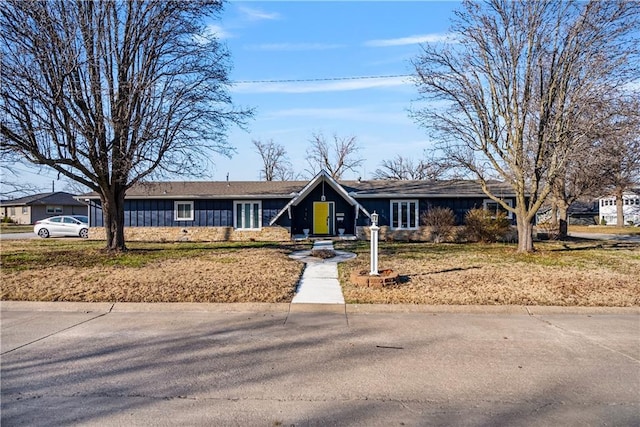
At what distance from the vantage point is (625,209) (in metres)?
54.8

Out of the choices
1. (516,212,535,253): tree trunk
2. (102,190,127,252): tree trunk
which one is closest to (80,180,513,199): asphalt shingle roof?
(516,212,535,253): tree trunk

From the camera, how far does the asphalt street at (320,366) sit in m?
3.87

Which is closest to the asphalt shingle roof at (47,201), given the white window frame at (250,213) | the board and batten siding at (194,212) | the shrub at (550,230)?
the board and batten siding at (194,212)

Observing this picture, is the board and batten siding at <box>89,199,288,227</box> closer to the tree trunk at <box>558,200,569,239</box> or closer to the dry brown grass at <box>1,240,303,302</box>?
the dry brown grass at <box>1,240,303,302</box>

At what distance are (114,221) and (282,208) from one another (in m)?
9.73

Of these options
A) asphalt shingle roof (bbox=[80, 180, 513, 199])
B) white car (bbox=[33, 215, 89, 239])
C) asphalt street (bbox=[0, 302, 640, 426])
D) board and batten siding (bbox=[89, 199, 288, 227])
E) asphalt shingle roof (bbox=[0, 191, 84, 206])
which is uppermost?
asphalt shingle roof (bbox=[0, 191, 84, 206])

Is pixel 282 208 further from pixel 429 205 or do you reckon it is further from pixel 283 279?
pixel 283 279

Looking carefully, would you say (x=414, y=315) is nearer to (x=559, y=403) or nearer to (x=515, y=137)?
(x=559, y=403)

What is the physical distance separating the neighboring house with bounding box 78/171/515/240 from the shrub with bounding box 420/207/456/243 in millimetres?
789

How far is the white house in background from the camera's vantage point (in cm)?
5283

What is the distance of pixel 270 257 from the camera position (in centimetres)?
1446

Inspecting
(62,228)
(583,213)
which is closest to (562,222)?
(62,228)

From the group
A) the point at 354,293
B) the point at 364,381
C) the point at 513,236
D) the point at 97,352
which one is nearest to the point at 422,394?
the point at 364,381

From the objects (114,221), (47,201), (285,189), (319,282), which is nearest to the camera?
(319,282)
